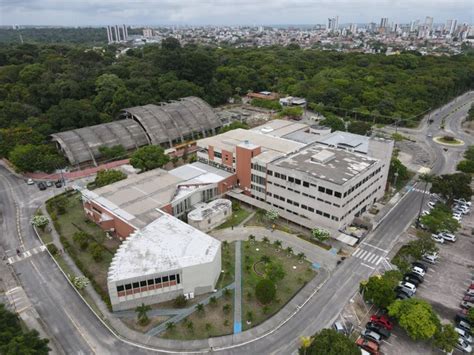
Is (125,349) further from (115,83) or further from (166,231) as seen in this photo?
(115,83)

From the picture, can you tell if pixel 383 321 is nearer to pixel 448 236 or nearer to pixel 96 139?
pixel 448 236

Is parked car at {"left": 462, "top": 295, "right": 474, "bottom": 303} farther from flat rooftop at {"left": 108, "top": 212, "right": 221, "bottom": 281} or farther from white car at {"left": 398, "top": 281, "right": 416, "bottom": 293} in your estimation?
flat rooftop at {"left": 108, "top": 212, "right": 221, "bottom": 281}

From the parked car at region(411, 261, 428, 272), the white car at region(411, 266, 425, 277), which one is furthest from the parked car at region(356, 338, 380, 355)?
the parked car at region(411, 261, 428, 272)

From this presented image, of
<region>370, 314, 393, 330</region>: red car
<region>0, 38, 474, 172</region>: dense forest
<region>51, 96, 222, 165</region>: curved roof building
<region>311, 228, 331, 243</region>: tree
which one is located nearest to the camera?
<region>370, 314, 393, 330</region>: red car

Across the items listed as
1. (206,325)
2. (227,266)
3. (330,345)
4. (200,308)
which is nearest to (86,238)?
(227,266)

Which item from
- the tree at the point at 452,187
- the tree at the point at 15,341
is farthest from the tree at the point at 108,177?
the tree at the point at 452,187

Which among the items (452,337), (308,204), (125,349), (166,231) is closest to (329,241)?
(308,204)
